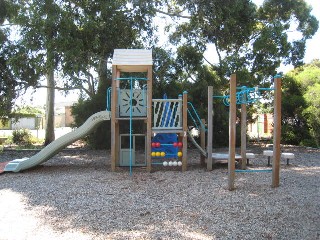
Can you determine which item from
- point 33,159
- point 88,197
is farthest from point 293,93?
point 88,197

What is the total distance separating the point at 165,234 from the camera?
3.98 m

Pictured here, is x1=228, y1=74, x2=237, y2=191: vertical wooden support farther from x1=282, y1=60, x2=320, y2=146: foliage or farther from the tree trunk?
the tree trunk

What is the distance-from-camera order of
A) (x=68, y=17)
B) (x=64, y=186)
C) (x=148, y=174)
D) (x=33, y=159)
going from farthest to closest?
(x=68, y=17) < (x=33, y=159) < (x=148, y=174) < (x=64, y=186)

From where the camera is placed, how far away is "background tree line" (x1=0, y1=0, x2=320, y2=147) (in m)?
11.8

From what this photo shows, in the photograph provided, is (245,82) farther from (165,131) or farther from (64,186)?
(64,186)

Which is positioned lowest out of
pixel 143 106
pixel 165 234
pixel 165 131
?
pixel 165 234

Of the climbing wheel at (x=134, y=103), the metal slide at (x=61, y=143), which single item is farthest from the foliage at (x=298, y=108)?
the metal slide at (x=61, y=143)

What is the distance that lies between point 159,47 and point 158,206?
9229 millimetres

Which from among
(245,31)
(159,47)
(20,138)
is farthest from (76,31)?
(20,138)

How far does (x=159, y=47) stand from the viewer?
44.4ft

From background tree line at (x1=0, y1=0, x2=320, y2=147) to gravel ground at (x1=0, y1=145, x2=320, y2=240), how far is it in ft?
17.7

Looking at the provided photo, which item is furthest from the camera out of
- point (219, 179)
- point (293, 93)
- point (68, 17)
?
point (293, 93)

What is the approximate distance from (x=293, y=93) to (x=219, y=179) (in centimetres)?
1087

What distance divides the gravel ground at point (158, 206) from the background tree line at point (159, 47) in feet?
17.7
